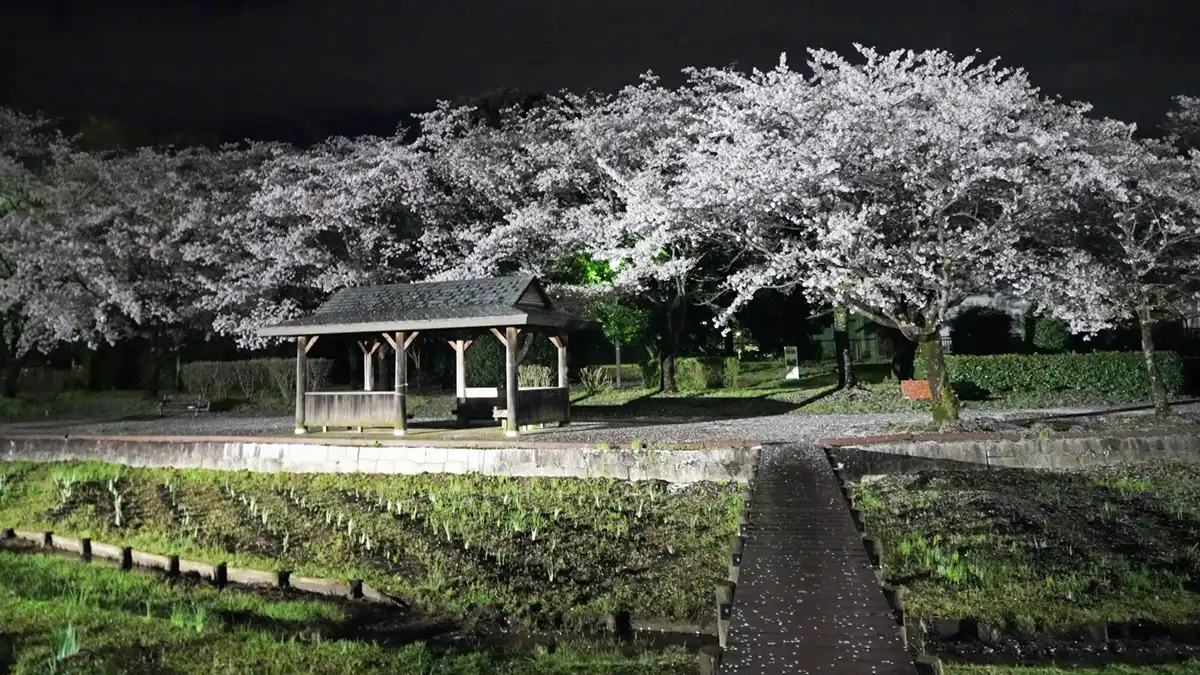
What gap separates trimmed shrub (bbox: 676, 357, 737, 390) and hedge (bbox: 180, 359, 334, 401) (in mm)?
9573

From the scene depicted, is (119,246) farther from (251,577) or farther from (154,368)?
(251,577)

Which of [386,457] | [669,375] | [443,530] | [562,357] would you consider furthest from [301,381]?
[669,375]

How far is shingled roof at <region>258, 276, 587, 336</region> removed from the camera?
13969mm

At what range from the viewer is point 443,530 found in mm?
9602

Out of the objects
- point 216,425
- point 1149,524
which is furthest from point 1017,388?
point 216,425

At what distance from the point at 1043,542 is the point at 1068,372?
41.3 feet

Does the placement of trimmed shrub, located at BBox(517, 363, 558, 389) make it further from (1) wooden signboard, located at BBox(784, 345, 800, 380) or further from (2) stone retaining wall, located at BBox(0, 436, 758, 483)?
(2) stone retaining wall, located at BBox(0, 436, 758, 483)

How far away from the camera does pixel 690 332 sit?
27234mm

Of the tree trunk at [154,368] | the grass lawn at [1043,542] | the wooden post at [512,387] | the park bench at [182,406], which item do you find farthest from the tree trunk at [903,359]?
the tree trunk at [154,368]

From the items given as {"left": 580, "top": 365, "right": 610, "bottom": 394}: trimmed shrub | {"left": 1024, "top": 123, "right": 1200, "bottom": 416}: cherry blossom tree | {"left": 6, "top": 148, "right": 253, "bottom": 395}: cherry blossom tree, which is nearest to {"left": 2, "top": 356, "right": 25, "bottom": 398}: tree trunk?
{"left": 6, "top": 148, "right": 253, "bottom": 395}: cherry blossom tree

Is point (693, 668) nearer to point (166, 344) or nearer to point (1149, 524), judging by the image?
point (1149, 524)

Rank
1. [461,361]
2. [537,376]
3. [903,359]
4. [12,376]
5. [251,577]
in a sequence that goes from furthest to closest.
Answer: [12,376] < [903,359] < [537,376] < [461,361] < [251,577]

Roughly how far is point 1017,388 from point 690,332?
10347 millimetres

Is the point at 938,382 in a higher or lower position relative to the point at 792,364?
lower
